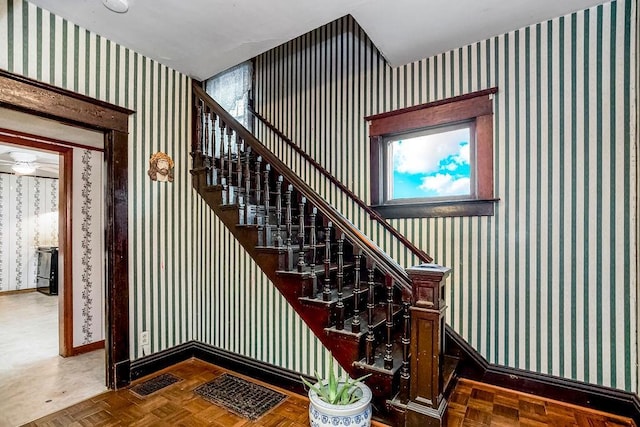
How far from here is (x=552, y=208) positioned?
7.63 feet

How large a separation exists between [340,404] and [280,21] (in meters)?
2.57

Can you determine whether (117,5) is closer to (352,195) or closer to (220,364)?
(352,195)

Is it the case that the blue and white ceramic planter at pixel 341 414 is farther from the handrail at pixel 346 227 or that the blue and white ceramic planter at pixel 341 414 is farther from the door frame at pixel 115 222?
the door frame at pixel 115 222

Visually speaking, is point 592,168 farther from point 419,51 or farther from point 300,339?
point 300,339

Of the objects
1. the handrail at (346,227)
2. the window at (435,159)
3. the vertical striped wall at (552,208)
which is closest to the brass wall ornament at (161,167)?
the handrail at (346,227)

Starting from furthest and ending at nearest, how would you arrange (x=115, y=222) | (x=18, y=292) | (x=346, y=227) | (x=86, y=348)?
(x=18, y=292), (x=86, y=348), (x=115, y=222), (x=346, y=227)

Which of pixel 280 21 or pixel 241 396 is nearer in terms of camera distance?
pixel 280 21

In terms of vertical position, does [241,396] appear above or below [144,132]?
below

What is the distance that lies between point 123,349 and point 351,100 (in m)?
3.08

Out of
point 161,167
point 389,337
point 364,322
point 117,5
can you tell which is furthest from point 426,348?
point 117,5

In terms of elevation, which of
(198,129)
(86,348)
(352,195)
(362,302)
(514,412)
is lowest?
(86,348)

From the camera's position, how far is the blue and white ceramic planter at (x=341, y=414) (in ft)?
5.66

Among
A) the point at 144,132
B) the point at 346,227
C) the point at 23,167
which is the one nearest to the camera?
the point at 346,227

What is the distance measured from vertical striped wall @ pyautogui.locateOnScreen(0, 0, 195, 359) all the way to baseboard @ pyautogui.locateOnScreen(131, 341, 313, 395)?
0.08 m
